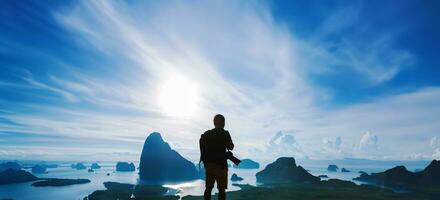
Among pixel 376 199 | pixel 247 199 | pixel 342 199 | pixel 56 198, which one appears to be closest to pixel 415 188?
pixel 376 199

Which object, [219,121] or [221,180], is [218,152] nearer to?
[221,180]

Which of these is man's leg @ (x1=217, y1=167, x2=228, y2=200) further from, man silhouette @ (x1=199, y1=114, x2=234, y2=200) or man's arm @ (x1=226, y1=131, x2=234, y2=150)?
man's arm @ (x1=226, y1=131, x2=234, y2=150)

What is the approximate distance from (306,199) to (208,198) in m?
117

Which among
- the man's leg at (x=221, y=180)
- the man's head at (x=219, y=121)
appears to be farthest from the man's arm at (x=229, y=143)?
the man's leg at (x=221, y=180)

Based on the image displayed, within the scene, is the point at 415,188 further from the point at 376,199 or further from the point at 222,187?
the point at 222,187

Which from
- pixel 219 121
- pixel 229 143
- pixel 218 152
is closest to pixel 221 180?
pixel 218 152

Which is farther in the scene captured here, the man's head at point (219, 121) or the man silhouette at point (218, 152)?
the man's head at point (219, 121)

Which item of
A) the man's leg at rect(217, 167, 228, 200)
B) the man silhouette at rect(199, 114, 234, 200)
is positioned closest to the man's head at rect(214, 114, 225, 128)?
the man silhouette at rect(199, 114, 234, 200)

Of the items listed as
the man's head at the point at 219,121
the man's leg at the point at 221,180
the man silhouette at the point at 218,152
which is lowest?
the man's leg at the point at 221,180

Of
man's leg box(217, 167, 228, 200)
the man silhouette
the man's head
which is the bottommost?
man's leg box(217, 167, 228, 200)

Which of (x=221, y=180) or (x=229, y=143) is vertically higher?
(x=229, y=143)

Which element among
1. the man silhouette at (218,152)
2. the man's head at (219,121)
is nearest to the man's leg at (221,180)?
the man silhouette at (218,152)

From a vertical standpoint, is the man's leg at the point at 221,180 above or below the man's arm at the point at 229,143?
below

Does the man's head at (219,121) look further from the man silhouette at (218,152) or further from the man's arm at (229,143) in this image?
the man's arm at (229,143)
